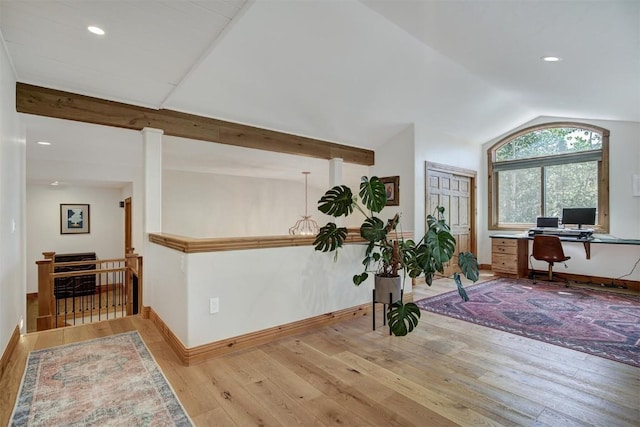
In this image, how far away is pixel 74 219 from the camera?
711 centimetres

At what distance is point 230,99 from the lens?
3.76 meters

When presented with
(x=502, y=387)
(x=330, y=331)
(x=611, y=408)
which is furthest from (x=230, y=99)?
(x=611, y=408)

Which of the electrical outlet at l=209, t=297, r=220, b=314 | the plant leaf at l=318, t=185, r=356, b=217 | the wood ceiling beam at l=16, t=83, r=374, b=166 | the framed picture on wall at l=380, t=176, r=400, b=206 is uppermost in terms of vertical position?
the wood ceiling beam at l=16, t=83, r=374, b=166

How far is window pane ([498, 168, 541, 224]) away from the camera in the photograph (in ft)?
20.5

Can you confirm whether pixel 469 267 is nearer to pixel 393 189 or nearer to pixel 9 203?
pixel 393 189

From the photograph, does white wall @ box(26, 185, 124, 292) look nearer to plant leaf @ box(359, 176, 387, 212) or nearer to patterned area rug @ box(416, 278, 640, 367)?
plant leaf @ box(359, 176, 387, 212)

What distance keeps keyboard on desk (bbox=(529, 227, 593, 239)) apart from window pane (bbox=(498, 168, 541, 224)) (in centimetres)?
67

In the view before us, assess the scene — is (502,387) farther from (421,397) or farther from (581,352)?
(581,352)

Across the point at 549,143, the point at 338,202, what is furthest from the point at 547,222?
the point at 338,202

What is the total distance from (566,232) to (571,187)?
1011mm

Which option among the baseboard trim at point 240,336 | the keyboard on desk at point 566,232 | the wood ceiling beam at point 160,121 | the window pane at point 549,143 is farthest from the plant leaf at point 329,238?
the window pane at point 549,143

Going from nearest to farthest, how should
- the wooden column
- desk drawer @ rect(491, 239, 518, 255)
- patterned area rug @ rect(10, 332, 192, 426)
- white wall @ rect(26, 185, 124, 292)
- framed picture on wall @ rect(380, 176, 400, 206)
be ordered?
patterned area rug @ rect(10, 332, 192, 426), the wooden column, framed picture on wall @ rect(380, 176, 400, 206), desk drawer @ rect(491, 239, 518, 255), white wall @ rect(26, 185, 124, 292)

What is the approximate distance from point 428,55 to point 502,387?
3.34m

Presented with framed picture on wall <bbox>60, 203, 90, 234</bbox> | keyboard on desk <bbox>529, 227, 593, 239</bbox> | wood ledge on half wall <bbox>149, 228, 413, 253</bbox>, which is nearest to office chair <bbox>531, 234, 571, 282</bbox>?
keyboard on desk <bbox>529, 227, 593, 239</bbox>
